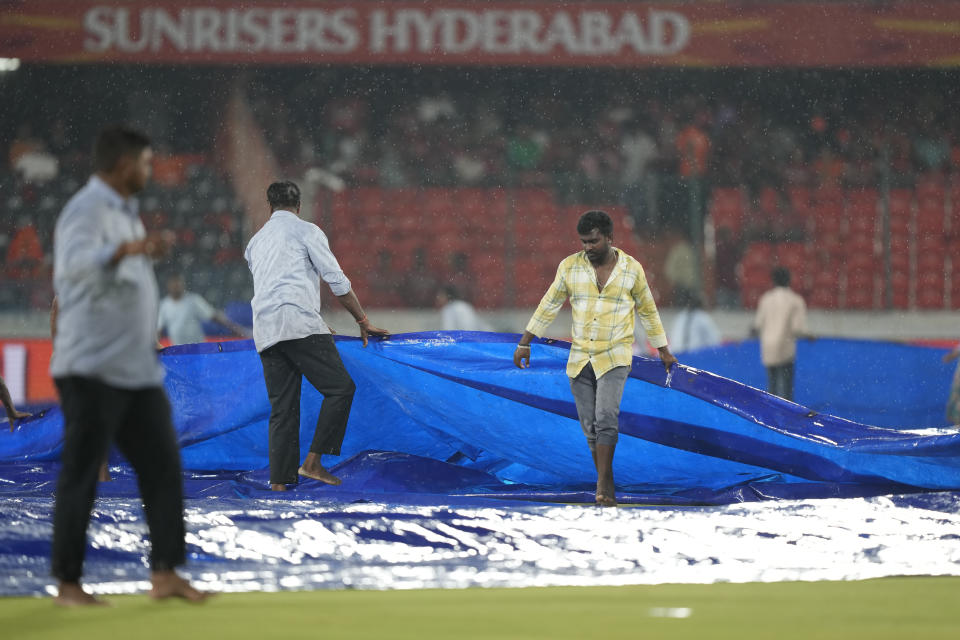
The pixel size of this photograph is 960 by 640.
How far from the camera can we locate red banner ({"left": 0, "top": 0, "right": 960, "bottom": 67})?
13.5 metres

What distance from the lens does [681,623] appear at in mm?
2850

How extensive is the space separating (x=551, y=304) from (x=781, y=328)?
4061mm

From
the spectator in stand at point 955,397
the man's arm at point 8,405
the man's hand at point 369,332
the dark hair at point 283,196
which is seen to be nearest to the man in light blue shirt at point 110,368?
the dark hair at point 283,196

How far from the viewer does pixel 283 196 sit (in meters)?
5.03

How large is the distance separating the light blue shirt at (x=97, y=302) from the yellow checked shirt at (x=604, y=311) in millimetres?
2230

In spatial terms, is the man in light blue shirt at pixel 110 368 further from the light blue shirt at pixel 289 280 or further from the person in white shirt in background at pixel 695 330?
the person in white shirt in background at pixel 695 330

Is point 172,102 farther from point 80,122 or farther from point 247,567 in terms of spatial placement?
point 247,567

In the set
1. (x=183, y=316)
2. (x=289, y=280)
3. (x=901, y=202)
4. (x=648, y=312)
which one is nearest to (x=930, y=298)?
(x=901, y=202)

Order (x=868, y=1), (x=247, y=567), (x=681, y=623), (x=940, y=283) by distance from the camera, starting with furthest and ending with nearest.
→ (x=868, y=1)
(x=940, y=283)
(x=247, y=567)
(x=681, y=623)

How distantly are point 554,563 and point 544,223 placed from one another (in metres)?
9.92

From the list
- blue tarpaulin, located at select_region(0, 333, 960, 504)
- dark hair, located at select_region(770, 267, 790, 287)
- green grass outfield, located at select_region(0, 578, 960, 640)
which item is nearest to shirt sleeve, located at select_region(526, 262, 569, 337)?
blue tarpaulin, located at select_region(0, 333, 960, 504)

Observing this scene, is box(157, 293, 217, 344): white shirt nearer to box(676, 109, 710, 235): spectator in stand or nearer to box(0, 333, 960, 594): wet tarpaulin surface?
box(0, 333, 960, 594): wet tarpaulin surface

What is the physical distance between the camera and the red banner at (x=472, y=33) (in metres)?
13.5

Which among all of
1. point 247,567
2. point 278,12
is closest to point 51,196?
point 278,12
